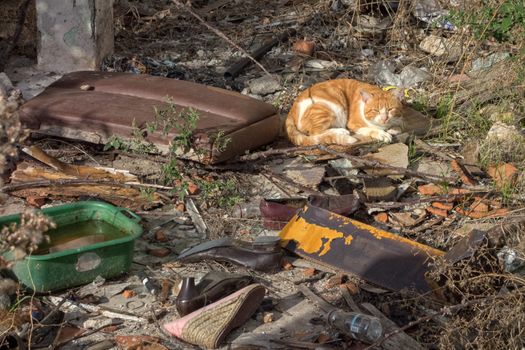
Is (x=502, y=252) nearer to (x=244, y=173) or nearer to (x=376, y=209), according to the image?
(x=376, y=209)

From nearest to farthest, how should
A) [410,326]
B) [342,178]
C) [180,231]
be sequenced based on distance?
[410,326], [180,231], [342,178]

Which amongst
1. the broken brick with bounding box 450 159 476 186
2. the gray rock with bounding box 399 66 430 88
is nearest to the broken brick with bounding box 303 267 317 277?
the broken brick with bounding box 450 159 476 186

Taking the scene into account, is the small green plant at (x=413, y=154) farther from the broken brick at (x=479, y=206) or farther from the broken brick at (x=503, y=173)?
the broken brick at (x=479, y=206)

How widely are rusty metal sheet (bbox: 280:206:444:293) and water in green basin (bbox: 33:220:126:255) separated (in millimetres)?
992

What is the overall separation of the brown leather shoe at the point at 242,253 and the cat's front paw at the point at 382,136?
5.92 feet

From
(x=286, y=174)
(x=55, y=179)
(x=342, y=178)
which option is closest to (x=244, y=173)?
(x=286, y=174)

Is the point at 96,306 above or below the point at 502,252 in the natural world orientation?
below

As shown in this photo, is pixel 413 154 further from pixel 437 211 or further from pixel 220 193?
pixel 220 193

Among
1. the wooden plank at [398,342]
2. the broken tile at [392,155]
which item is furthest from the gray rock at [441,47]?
A: the wooden plank at [398,342]

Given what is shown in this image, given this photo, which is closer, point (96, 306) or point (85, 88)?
point (96, 306)

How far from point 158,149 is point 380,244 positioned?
5.71ft

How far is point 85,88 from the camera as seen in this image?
6359 mm

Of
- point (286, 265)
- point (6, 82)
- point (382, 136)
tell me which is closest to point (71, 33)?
point (6, 82)

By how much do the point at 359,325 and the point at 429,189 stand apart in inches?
75.3
